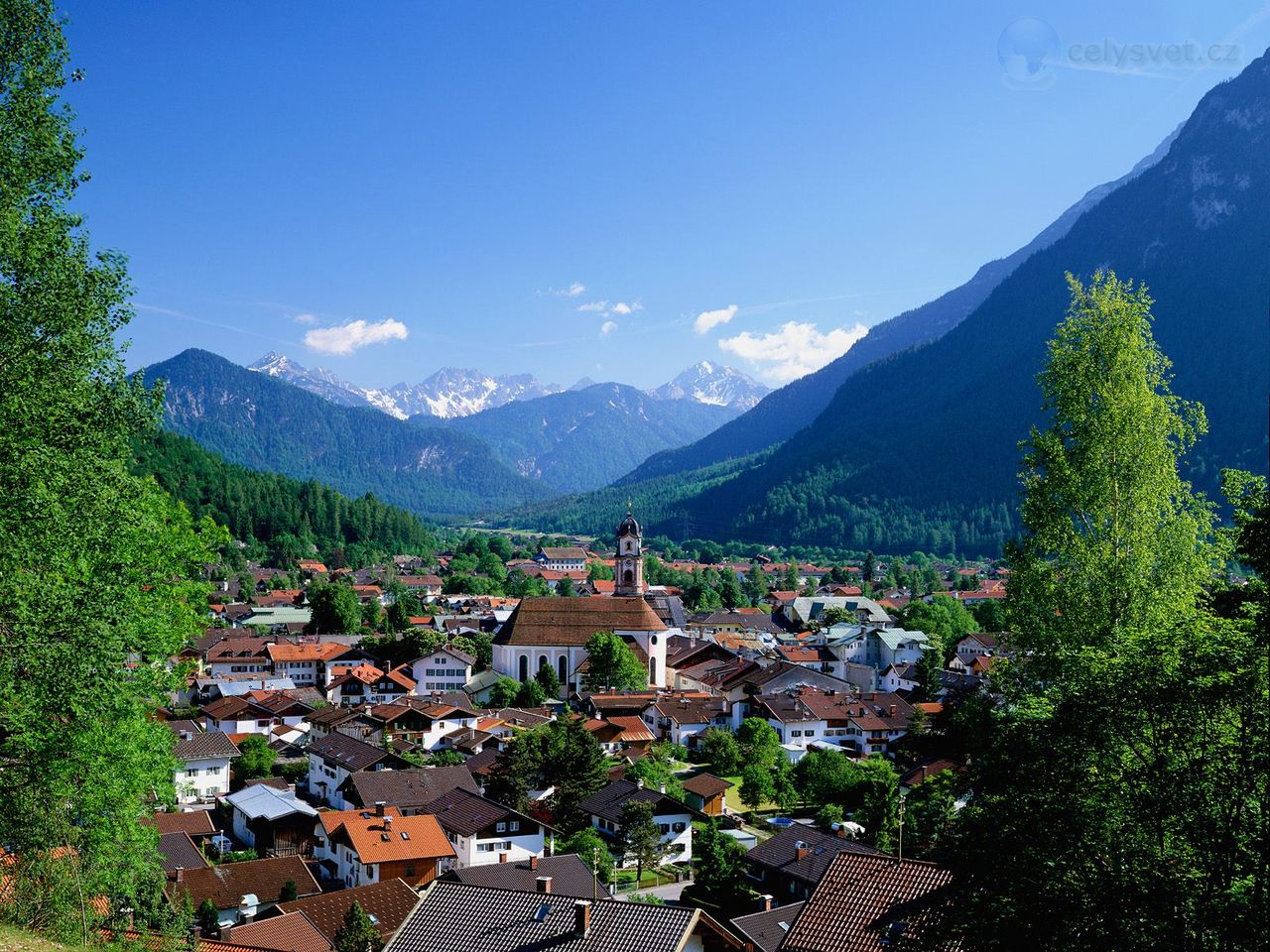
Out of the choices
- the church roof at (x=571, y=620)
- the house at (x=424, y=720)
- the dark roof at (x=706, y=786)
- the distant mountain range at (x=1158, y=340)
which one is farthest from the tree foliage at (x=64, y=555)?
the distant mountain range at (x=1158, y=340)

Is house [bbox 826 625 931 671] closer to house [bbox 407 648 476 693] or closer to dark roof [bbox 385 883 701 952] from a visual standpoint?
house [bbox 407 648 476 693]

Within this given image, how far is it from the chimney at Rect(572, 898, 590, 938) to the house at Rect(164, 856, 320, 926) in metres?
11.5

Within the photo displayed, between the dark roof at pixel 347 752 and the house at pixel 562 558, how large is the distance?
291 ft

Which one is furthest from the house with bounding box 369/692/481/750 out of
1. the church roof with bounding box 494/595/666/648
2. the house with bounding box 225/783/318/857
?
the house with bounding box 225/783/318/857

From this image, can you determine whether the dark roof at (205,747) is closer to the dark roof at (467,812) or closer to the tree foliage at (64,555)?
the dark roof at (467,812)

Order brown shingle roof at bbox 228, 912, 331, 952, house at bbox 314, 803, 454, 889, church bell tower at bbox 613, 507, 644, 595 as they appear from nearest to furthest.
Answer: brown shingle roof at bbox 228, 912, 331, 952 → house at bbox 314, 803, 454, 889 → church bell tower at bbox 613, 507, 644, 595

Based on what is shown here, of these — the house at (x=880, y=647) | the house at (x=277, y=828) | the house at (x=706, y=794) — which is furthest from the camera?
the house at (x=880, y=647)

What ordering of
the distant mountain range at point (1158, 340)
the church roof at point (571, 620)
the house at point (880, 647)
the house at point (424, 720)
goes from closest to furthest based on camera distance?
the house at point (424, 720), the church roof at point (571, 620), the house at point (880, 647), the distant mountain range at point (1158, 340)

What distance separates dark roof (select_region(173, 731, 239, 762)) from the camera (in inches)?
1404

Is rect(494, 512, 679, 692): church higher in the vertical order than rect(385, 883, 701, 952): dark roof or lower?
lower

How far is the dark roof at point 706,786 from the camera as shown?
34094mm

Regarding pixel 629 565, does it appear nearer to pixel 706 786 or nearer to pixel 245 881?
pixel 706 786

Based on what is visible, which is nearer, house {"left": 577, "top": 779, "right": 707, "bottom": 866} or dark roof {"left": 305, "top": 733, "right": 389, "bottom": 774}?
house {"left": 577, "top": 779, "right": 707, "bottom": 866}

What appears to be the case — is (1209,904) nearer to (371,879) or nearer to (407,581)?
(371,879)
